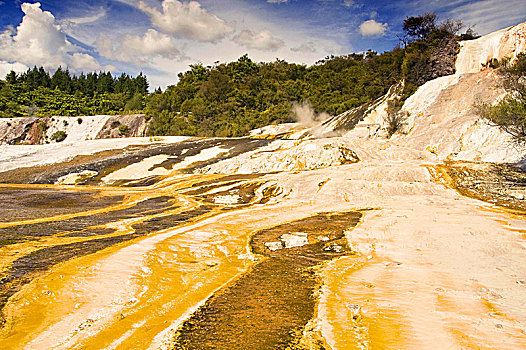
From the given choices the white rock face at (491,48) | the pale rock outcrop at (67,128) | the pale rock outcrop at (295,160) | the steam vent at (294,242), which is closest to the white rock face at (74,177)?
the steam vent at (294,242)

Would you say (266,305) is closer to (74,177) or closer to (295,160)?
(295,160)

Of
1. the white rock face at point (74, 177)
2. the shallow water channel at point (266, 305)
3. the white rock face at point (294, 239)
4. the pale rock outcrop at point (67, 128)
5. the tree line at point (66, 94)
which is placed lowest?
the white rock face at point (294, 239)

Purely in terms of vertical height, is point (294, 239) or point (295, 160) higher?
point (295, 160)

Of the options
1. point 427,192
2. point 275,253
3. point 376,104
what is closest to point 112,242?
point 275,253

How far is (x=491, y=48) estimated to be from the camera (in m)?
30.6

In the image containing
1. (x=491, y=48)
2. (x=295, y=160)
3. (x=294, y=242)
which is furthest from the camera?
(x=491, y=48)

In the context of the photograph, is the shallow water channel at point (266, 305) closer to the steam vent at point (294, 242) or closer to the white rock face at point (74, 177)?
the steam vent at point (294, 242)

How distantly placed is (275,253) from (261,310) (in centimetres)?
314

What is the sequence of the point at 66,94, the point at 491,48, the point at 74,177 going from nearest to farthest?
the point at 74,177 < the point at 491,48 < the point at 66,94

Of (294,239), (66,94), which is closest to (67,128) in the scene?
(66,94)

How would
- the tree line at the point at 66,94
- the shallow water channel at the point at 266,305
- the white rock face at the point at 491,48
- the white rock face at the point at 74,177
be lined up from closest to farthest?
1. the shallow water channel at the point at 266,305
2. the white rock face at the point at 74,177
3. the white rock face at the point at 491,48
4. the tree line at the point at 66,94

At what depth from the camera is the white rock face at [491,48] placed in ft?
93.3

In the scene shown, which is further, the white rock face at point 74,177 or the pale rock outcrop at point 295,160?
the white rock face at point 74,177

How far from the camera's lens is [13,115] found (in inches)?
2918
